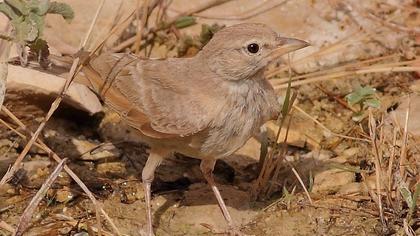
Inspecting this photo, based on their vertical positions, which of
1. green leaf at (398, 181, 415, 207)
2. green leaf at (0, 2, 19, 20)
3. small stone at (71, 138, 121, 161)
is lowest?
small stone at (71, 138, 121, 161)

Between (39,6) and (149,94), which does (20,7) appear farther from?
(149,94)

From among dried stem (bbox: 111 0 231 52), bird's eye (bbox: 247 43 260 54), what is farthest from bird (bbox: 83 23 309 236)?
dried stem (bbox: 111 0 231 52)

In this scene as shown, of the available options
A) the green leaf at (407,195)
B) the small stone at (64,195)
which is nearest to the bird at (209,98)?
the small stone at (64,195)

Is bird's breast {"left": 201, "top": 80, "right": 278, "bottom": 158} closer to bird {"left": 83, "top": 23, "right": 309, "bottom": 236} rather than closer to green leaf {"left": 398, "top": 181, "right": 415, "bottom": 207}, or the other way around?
bird {"left": 83, "top": 23, "right": 309, "bottom": 236}

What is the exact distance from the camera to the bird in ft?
14.8

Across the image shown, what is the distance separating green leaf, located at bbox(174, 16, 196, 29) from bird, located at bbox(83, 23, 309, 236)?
129 centimetres

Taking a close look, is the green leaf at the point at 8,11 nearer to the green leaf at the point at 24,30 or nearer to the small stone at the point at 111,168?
the green leaf at the point at 24,30

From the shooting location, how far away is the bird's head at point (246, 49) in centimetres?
452

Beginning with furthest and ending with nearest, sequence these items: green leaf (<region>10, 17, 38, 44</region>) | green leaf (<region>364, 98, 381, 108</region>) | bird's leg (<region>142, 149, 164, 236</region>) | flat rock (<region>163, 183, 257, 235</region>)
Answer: green leaf (<region>364, 98, 381, 108</region>) → flat rock (<region>163, 183, 257, 235</region>) → bird's leg (<region>142, 149, 164, 236</region>) → green leaf (<region>10, 17, 38, 44</region>)

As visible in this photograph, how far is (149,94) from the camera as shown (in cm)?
479

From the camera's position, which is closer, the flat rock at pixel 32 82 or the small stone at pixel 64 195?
the small stone at pixel 64 195

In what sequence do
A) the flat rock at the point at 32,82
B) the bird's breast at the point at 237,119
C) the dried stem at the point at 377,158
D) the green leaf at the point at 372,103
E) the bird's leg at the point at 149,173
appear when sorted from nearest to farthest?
the bird's breast at the point at 237,119 < the dried stem at the point at 377,158 < the bird's leg at the point at 149,173 < the flat rock at the point at 32,82 < the green leaf at the point at 372,103

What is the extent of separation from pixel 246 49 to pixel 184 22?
1714mm

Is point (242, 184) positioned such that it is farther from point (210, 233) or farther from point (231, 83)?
point (231, 83)
